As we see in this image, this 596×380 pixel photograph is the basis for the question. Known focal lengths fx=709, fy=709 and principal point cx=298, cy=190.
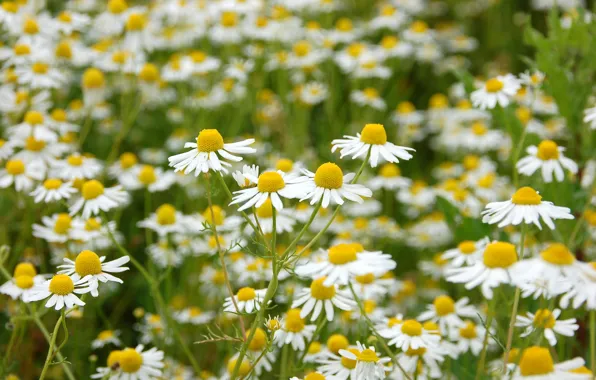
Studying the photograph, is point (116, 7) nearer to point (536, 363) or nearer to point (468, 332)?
point (468, 332)

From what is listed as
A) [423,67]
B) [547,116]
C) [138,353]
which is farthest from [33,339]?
[423,67]

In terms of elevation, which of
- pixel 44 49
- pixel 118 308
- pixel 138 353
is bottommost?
pixel 118 308

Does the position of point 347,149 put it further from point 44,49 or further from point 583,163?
point 44,49

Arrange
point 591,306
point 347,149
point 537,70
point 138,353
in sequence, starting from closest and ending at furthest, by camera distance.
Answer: point 591,306 → point 347,149 → point 138,353 → point 537,70

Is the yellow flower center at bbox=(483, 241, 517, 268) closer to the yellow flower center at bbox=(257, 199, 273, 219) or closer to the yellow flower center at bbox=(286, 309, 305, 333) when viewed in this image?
the yellow flower center at bbox=(286, 309, 305, 333)

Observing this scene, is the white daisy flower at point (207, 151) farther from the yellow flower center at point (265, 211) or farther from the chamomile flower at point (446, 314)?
the chamomile flower at point (446, 314)

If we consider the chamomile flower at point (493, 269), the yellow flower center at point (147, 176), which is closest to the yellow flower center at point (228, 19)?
the yellow flower center at point (147, 176)

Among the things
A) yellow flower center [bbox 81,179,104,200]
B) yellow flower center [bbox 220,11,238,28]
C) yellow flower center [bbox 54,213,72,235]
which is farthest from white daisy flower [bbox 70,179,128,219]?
yellow flower center [bbox 220,11,238,28]

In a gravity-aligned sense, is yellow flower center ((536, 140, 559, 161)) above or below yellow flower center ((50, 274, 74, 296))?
above
